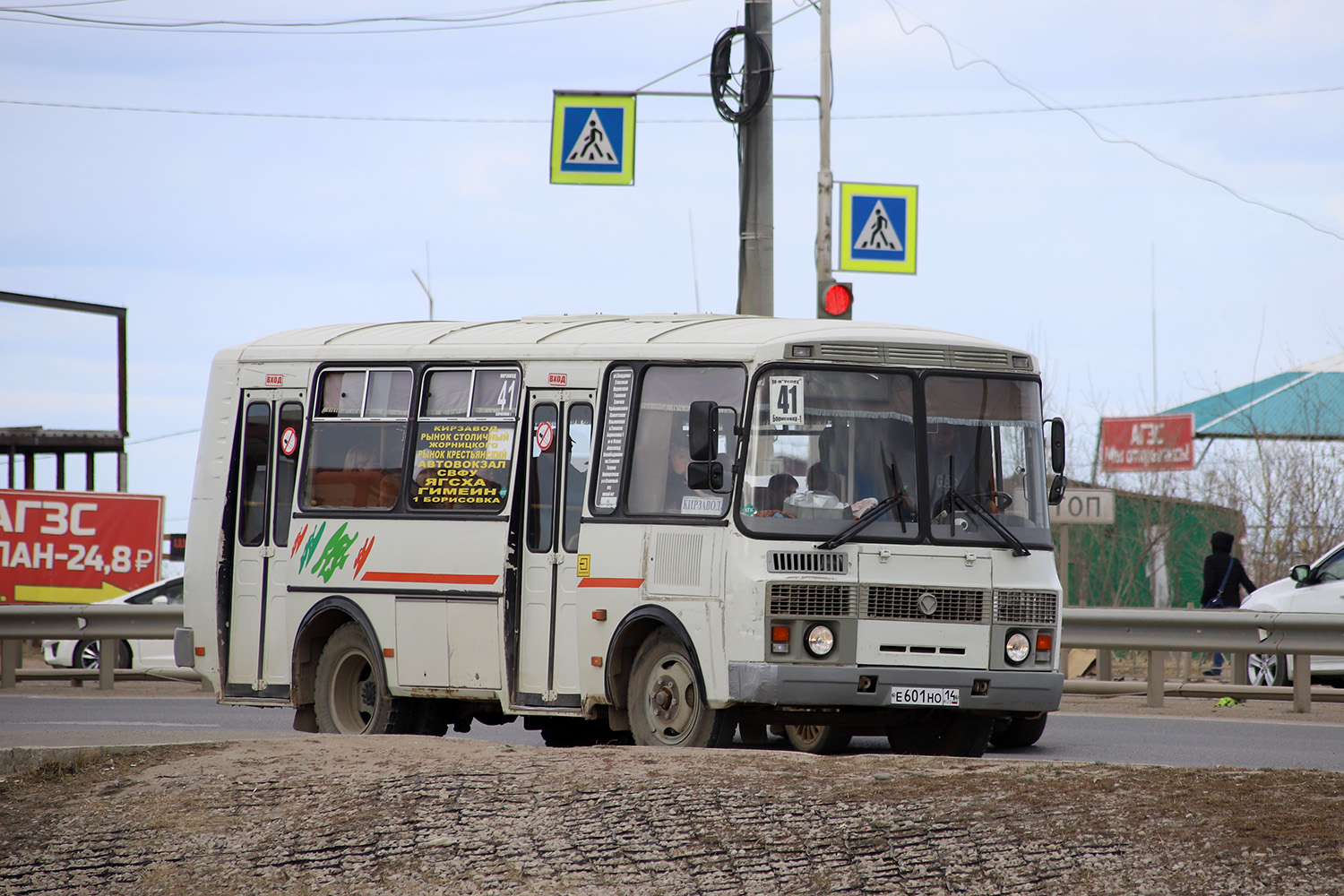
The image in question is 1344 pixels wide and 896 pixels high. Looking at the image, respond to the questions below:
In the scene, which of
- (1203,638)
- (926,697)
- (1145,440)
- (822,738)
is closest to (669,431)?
(926,697)

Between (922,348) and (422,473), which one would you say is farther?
(422,473)

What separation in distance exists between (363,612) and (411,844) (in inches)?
219

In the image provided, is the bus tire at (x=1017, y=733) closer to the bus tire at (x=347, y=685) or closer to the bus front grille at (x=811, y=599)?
the bus front grille at (x=811, y=599)

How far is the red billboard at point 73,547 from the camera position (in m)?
27.2

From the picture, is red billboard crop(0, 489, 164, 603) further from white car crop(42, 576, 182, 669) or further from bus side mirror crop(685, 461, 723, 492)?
bus side mirror crop(685, 461, 723, 492)

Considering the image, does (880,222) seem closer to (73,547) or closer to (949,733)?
(949,733)

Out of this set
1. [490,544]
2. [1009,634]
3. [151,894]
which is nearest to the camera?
[151,894]

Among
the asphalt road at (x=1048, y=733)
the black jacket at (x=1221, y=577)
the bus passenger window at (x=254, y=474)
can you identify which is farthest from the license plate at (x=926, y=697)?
the black jacket at (x=1221, y=577)

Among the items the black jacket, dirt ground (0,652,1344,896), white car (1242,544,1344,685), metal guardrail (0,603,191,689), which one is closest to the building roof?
the black jacket

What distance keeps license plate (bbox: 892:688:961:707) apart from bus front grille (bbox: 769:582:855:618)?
558 millimetres

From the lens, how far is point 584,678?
1159 cm

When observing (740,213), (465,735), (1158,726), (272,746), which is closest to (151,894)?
(272,746)

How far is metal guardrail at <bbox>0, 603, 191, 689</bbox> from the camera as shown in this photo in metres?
20.1

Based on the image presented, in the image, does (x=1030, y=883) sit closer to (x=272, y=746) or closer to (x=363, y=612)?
(x=272, y=746)
